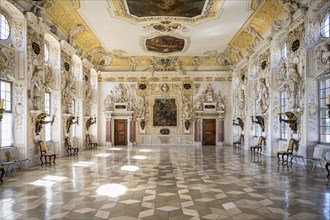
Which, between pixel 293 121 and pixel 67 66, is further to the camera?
pixel 67 66

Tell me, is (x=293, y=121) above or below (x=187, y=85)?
below

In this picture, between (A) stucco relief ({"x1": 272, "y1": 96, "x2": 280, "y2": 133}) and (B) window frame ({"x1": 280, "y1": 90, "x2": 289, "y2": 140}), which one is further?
(A) stucco relief ({"x1": 272, "y1": 96, "x2": 280, "y2": 133})

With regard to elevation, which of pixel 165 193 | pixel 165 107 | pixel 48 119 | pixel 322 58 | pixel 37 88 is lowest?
pixel 165 193

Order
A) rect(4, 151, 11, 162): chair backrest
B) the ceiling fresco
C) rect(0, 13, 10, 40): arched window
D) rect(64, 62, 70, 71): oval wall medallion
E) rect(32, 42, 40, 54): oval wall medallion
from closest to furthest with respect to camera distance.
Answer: rect(4, 151, 11, 162): chair backrest → rect(0, 13, 10, 40): arched window → rect(32, 42, 40, 54): oval wall medallion → the ceiling fresco → rect(64, 62, 70, 71): oval wall medallion

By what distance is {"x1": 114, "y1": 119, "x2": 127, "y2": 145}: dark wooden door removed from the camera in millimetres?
23438

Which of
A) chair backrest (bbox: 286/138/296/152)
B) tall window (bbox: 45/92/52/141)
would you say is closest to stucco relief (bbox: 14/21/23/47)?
tall window (bbox: 45/92/52/141)

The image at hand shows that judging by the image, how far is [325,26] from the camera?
10352 millimetres

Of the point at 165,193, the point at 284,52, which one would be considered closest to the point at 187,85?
the point at 284,52

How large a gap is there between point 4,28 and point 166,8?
752 cm

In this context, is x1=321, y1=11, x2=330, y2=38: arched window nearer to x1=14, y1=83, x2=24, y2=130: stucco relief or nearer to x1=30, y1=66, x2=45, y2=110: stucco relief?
x1=30, y1=66, x2=45, y2=110: stucco relief

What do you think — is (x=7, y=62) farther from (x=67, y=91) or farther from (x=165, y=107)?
(x=165, y=107)

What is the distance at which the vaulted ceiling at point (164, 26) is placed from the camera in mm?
13016

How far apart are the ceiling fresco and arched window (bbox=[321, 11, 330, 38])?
5.34 m

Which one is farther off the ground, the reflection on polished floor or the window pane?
the window pane
